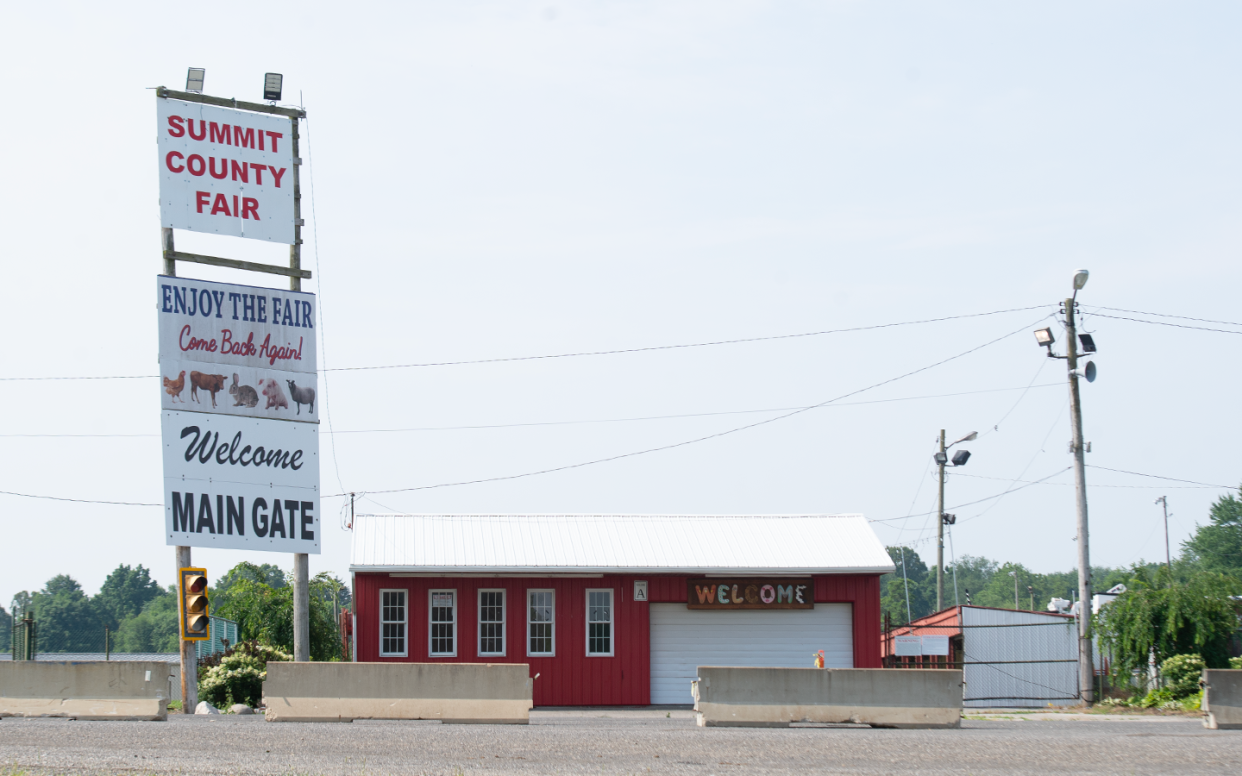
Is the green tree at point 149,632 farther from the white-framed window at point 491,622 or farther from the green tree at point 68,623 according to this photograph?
the white-framed window at point 491,622

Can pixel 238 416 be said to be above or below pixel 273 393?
below

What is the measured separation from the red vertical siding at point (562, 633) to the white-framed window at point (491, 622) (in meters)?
0.12

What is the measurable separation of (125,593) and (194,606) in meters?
157

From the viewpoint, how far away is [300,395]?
824 inches

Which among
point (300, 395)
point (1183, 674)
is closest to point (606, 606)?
point (300, 395)

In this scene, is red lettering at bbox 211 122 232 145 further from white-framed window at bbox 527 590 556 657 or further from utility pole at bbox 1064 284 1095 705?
utility pole at bbox 1064 284 1095 705

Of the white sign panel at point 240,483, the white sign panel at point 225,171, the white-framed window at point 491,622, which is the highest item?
the white sign panel at point 225,171

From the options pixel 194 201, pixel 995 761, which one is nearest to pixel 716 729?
pixel 995 761

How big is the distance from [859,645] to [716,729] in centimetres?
1076

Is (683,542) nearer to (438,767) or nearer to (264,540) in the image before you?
(264,540)

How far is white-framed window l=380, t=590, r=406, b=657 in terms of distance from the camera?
2641cm

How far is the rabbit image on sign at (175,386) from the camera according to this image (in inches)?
784

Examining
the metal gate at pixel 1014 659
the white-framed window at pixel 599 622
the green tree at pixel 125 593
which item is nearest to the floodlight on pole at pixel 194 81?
the white-framed window at pixel 599 622

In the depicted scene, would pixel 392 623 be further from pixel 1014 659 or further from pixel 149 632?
pixel 149 632
